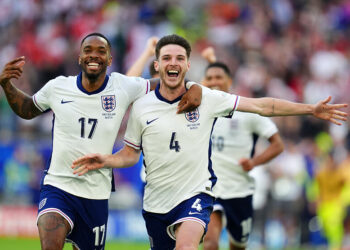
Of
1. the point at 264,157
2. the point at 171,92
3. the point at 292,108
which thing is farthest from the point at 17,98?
the point at 264,157

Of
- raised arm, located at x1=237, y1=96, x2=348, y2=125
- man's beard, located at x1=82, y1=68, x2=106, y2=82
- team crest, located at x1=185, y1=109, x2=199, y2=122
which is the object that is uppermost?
man's beard, located at x1=82, y1=68, x2=106, y2=82

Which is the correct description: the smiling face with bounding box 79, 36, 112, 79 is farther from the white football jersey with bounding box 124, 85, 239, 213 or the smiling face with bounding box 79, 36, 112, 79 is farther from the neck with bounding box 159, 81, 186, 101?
the neck with bounding box 159, 81, 186, 101

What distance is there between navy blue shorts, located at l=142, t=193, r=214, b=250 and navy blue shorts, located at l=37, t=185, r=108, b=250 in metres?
0.52

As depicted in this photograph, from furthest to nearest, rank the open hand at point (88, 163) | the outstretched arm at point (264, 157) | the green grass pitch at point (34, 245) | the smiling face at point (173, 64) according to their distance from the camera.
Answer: the green grass pitch at point (34, 245) → the outstretched arm at point (264, 157) → the smiling face at point (173, 64) → the open hand at point (88, 163)

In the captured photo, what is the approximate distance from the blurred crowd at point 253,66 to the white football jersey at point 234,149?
5631mm

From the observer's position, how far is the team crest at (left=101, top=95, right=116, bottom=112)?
8.09 metres

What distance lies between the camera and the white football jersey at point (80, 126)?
7992 millimetres

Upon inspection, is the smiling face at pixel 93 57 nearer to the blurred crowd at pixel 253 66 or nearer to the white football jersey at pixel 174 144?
the white football jersey at pixel 174 144

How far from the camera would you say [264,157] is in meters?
10.4

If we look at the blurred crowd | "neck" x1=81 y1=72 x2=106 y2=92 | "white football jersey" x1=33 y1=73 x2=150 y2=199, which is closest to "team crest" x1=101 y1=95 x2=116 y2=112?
Result: "white football jersey" x1=33 y1=73 x2=150 y2=199

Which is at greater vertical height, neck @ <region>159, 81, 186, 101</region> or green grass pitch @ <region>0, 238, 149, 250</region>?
neck @ <region>159, 81, 186, 101</region>

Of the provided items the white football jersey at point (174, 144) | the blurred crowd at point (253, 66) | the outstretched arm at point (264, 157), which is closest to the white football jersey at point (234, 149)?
the outstretched arm at point (264, 157)

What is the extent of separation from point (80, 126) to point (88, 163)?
0.53 metres

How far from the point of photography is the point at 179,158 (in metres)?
7.87
